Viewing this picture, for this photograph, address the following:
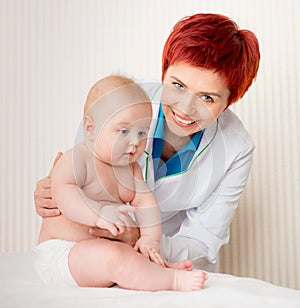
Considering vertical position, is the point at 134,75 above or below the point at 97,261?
above

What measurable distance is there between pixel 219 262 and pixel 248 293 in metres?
1.29

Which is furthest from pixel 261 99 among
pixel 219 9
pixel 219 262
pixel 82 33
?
pixel 82 33

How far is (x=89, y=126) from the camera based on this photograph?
4.08ft

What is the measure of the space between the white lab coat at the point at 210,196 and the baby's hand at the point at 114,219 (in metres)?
0.39

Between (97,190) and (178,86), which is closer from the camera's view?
(97,190)

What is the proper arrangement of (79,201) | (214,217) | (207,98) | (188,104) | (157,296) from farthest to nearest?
(214,217)
(207,98)
(188,104)
(79,201)
(157,296)

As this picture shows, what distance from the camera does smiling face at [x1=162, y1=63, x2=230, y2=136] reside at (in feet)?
4.91

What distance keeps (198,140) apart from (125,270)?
0.58 meters

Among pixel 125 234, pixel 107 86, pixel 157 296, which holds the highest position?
pixel 107 86

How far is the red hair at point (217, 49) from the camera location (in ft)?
5.10

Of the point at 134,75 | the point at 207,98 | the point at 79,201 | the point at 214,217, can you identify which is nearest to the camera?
the point at 79,201

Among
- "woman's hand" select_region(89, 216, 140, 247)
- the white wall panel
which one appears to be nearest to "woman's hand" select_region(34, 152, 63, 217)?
"woman's hand" select_region(89, 216, 140, 247)

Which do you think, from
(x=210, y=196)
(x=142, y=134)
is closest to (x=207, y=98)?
(x=210, y=196)

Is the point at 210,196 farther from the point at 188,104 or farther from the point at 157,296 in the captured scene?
the point at 157,296
